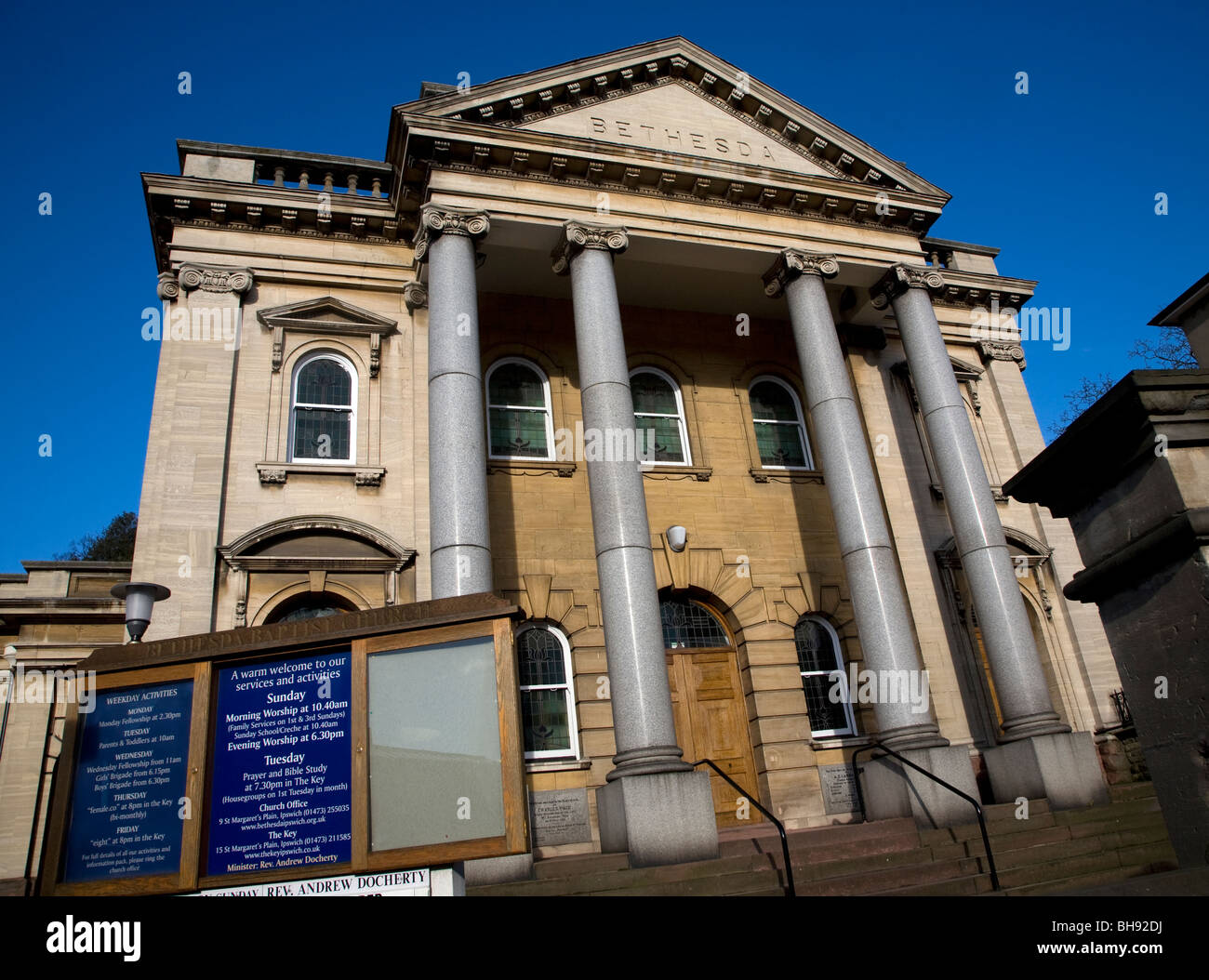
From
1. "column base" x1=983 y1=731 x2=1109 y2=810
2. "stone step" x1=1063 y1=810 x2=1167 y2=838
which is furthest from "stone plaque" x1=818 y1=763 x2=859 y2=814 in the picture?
"stone step" x1=1063 y1=810 x2=1167 y2=838

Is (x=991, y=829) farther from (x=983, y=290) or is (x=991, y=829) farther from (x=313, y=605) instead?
(x=983, y=290)

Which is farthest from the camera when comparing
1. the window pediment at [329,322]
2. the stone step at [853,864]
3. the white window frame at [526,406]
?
the white window frame at [526,406]

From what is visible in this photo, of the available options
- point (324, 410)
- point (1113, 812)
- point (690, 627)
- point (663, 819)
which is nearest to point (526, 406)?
point (324, 410)

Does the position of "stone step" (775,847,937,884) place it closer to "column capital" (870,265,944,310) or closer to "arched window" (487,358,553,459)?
"arched window" (487,358,553,459)

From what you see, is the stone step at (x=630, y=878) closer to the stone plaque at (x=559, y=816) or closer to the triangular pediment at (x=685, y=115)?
the stone plaque at (x=559, y=816)

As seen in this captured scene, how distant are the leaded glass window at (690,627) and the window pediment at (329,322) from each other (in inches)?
258

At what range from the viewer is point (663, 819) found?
32.9ft

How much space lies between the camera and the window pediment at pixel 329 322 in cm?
1483

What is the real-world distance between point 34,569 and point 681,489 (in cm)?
1206

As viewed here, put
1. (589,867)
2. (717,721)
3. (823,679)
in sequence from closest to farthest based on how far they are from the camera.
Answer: (589,867), (717,721), (823,679)

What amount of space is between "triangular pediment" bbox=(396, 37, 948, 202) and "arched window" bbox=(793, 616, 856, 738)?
8315 mm

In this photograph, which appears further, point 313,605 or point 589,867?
point 313,605

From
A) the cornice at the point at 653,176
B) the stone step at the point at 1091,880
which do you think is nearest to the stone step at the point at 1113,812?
the stone step at the point at 1091,880

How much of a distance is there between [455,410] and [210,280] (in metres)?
5.64
